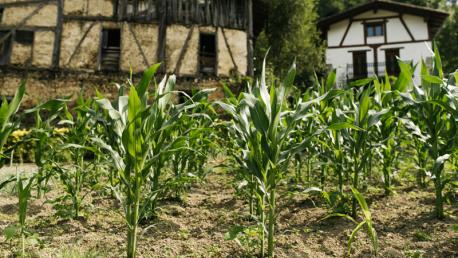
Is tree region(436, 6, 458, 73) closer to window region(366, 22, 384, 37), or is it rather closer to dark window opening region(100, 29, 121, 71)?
window region(366, 22, 384, 37)

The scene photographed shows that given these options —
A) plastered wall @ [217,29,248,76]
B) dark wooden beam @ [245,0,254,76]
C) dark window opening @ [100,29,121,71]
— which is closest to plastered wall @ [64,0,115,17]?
dark window opening @ [100,29,121,71]

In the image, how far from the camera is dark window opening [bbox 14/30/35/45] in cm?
1223

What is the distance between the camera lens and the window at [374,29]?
2323 centimetres

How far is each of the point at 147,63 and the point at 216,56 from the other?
2.76 m


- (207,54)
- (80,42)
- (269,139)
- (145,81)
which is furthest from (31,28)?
(269,139)

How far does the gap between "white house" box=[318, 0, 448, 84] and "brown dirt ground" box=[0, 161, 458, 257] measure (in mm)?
20223

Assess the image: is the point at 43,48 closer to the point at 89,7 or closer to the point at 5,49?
the point at 5,49

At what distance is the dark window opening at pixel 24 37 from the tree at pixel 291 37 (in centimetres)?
1321

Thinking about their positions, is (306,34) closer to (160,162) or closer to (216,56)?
(216,56)

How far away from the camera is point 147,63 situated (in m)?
12.8

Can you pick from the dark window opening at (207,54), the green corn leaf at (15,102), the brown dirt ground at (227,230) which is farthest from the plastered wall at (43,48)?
the green corn leaf at (15,102)

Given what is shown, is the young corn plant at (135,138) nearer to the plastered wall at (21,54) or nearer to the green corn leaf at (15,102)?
the green corn leaf at (15,102)

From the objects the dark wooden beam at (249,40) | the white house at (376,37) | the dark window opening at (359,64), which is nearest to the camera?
the dark wooden beam at (249,40)

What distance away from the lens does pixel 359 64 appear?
77.6 feet
